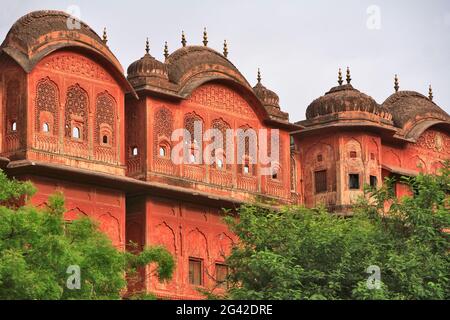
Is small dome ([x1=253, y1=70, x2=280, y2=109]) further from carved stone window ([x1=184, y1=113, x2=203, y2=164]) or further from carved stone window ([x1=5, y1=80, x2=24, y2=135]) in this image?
carved stone window ([x1=5, y1=80, x2=24, y2=135])

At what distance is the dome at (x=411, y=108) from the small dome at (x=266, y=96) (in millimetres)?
3645

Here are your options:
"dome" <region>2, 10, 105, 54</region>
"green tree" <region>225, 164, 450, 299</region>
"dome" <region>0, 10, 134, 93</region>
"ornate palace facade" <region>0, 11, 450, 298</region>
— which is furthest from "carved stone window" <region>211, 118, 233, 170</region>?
"green tree" <region>225, 164, 450, 299</region>

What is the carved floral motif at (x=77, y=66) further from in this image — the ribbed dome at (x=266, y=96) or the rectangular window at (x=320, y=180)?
the rectangular window at (x=320, y=180)

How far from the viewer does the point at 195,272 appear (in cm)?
3291

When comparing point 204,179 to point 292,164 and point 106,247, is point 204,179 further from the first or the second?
point 106,247

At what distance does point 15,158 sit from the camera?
98.1ft

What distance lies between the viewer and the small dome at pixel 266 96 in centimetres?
3571

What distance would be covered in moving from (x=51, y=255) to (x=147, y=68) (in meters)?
9.03

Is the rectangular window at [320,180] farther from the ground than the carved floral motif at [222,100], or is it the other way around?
the carved floral motif at [222,100]

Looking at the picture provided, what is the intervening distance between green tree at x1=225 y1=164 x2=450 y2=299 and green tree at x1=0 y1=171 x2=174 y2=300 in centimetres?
204

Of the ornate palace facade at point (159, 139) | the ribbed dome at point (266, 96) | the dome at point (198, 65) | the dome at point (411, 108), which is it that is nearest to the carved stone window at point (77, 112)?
the ornate palace facade at point (159, 139)

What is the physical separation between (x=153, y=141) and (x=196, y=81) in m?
1.82

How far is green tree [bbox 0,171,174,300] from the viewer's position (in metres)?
23.4
